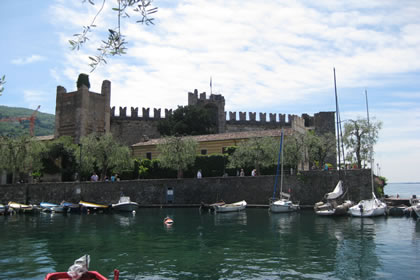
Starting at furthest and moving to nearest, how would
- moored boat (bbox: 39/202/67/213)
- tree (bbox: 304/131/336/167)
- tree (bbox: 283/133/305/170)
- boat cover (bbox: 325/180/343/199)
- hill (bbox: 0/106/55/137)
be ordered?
hill (bbox: 0/106/55/137) → tree (bbox: 304/131/336/167) → tree (bbox: 283/133/305/170) → moored boat (bbox: 39/202/67/213) → boat cover (bbox: 325/180/343/199)

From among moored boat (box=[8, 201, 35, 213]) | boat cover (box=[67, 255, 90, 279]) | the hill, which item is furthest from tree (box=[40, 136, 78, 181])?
the hill

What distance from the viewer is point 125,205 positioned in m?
35.0

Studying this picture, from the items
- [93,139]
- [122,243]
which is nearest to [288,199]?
[122,243]

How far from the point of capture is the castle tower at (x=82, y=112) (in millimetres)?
50188

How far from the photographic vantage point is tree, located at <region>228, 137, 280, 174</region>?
1465 inches

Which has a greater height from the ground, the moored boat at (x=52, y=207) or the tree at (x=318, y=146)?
the tree at (x=318, y=146)

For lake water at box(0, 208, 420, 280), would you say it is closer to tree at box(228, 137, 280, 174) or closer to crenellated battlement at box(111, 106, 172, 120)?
tree at box(228, 137, 280, 174)

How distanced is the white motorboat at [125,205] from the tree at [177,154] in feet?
18.6

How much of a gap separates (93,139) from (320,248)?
100 feet

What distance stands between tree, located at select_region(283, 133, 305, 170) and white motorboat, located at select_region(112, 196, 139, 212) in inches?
570

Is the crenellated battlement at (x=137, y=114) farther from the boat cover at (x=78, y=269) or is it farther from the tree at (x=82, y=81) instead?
the boat cover at (x=78, y=269)

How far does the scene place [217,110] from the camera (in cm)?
6209

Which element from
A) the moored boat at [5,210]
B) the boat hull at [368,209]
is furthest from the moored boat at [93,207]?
the boat hull at [368,209]

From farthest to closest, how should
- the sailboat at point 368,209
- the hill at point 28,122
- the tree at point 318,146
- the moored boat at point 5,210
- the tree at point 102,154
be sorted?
the hill at point 28,122
the tree at point 318,146
the tree at point 102,154
the moored boat at point 5,210
the sailboat at point 368,209
